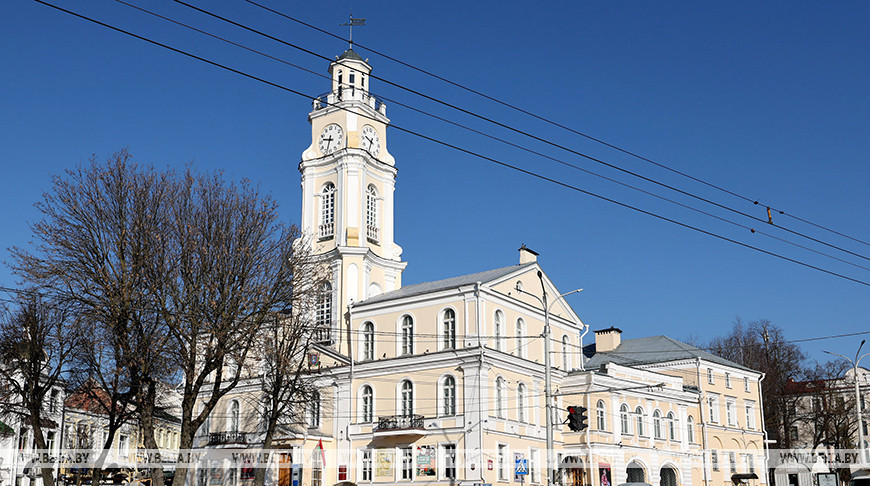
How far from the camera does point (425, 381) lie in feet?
150

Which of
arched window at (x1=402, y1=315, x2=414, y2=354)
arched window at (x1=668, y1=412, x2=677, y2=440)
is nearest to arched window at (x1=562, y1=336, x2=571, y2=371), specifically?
arched window at (x1=668, y1=412, x2=677, y2=440)

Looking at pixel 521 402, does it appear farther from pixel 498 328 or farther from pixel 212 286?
pixel 212 286

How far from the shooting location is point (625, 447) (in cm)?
5088

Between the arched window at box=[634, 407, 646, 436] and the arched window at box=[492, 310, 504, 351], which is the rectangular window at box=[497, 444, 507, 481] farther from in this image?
the arched window at box=[634, 407, 646, 436]

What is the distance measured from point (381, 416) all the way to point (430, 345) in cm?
460

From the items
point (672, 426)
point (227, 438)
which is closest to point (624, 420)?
point (672, 426)

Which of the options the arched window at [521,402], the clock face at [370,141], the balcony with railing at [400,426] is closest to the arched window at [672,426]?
the arched window at [521,402]

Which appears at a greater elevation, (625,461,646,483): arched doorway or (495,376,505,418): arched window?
(495,376,505,418): arched window

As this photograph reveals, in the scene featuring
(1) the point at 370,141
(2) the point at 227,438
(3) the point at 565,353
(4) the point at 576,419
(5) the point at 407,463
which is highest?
(1) the point at 370,141

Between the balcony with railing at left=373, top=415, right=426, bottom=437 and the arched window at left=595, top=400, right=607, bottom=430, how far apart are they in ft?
36.0

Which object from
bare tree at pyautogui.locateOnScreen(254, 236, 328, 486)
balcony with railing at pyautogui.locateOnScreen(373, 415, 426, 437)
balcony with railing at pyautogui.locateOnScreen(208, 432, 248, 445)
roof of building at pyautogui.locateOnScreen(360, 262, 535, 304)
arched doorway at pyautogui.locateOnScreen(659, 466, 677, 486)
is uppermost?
roof of building at pyautogui.locateOnScreen(360, 262, 535, 304)

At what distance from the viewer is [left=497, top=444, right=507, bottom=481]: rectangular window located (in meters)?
43.4

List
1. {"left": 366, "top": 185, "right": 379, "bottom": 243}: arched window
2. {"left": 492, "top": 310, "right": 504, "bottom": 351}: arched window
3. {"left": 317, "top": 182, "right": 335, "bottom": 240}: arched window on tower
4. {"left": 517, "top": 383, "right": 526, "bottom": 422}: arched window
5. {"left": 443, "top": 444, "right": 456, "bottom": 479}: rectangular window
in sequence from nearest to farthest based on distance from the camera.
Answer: {"left": 443, "top": 444, "right": 456, "bottom": 479}: rectangular window, {"left": 517, "top": 383, "right": 526, "bottom": 422}: arched window, {"left": 492, "top": 310, "right": 504, "bottom": 351}: arched window, {"left": 317, "top": 182, "right": 335, "bottom": 240}: arched window on tower, {"left": 366, "top": 185, "right": 379, "bottom": 243}: arched window

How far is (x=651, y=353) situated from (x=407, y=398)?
27.1m
